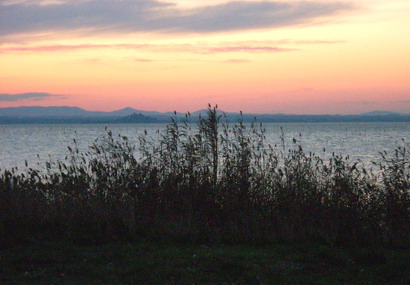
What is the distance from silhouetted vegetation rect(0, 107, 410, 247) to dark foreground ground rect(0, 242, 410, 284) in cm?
61

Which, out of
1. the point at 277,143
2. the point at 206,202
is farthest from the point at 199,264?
the point at 277,143

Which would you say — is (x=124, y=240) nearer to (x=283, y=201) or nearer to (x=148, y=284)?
(x=148, y=284)

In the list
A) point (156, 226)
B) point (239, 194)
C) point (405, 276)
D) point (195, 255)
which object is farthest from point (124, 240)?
point (405, 276)

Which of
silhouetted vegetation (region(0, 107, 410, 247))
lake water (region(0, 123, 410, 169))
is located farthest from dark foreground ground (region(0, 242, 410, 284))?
lake water (region(0, 123, 410, 169))

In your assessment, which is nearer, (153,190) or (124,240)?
(124,240)

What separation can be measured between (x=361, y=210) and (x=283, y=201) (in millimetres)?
1683

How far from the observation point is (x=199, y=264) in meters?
7.46

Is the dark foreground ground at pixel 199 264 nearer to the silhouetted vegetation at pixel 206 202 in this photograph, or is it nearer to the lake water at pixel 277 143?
the silhouetted vegetation at pixel 206 202

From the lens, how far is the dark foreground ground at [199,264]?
686cm

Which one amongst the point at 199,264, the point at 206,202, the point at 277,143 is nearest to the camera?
the point at 199,264

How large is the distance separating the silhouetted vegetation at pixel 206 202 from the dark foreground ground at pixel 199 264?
609mm

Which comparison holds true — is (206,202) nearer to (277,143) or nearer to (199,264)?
(199,264)

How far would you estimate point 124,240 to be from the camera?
29.5 feet

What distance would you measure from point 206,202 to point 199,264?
359 cm
